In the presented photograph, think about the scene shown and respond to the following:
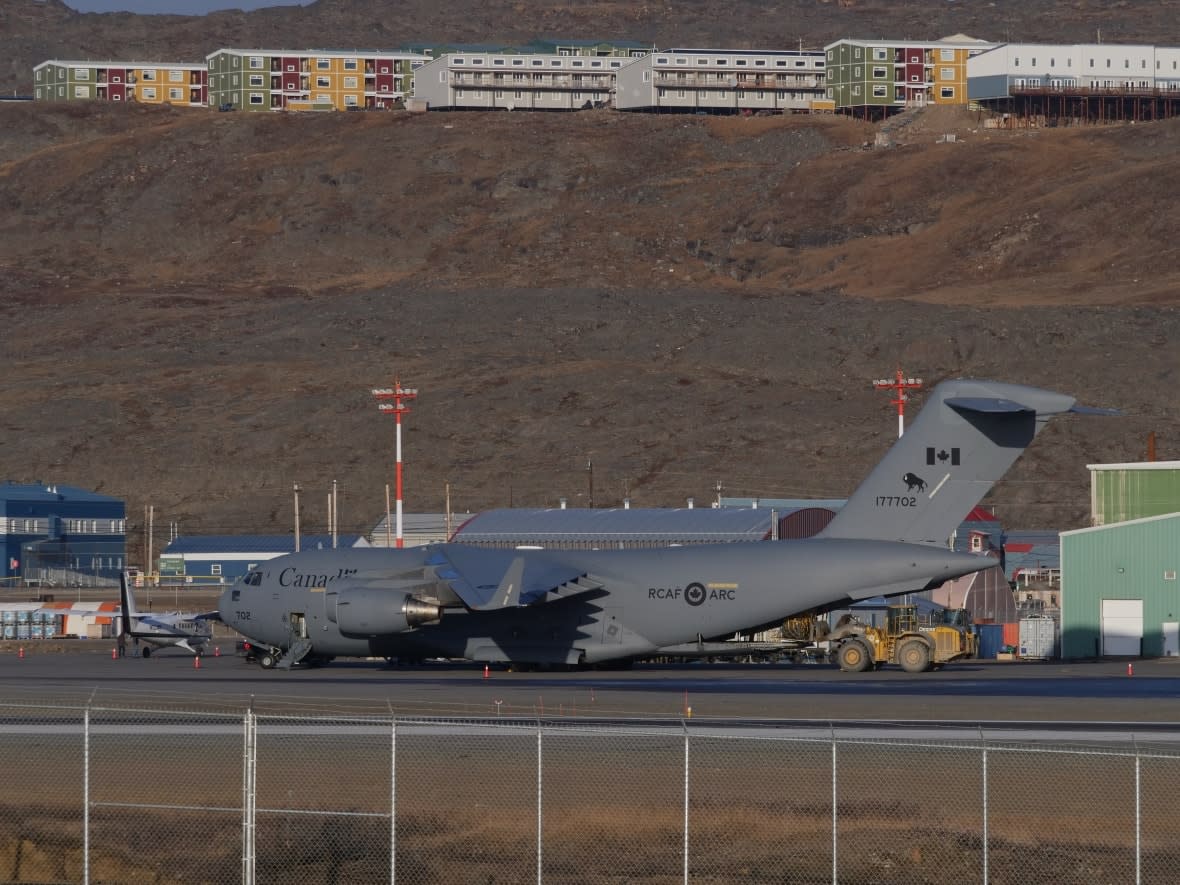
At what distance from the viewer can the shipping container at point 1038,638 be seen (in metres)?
63.4

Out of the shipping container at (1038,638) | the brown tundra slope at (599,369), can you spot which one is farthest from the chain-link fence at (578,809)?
the brown tundra slope at (599,369)

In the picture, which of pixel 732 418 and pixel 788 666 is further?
pixel 732 418

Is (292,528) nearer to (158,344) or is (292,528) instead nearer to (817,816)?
(158,344)

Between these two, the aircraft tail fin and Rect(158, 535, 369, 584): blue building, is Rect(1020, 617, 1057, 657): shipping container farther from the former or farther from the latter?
Rect(158, 535, 369, 584): blue building

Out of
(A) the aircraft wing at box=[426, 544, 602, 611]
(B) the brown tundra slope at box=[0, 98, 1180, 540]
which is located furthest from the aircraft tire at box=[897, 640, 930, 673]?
(B) the brown tundra slope at box=[0, 98, 1180, 540]

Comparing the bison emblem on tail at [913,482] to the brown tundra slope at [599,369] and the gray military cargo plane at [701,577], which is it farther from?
the brown tundra slope at [599,369]

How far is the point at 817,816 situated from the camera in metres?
25.5

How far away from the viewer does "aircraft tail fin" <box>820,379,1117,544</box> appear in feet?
165

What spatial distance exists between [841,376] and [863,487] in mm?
97499

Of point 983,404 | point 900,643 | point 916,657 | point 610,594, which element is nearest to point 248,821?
point 610,594

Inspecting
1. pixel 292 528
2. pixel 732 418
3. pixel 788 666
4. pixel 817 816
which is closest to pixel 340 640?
pixel 788 666

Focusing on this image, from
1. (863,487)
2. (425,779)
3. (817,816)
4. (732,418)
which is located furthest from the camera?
(732,418)

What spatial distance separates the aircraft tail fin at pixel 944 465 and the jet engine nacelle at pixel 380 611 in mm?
12295

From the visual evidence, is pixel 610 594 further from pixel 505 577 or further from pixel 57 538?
pixel 57 538
